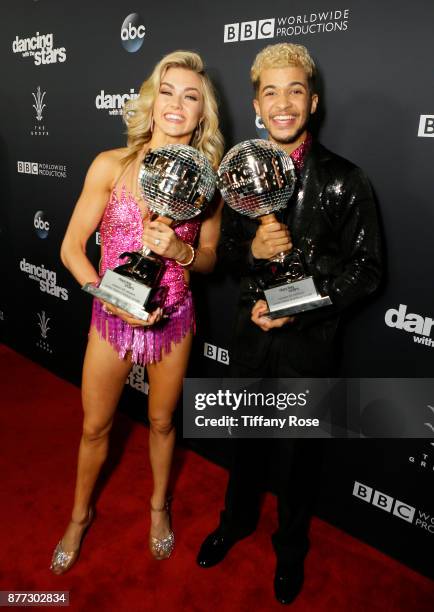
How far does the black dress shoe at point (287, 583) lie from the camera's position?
1.83m

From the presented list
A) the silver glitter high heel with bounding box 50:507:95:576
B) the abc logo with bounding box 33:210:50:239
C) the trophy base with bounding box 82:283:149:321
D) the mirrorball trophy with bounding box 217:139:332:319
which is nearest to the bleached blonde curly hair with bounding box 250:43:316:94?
the mirrorball trophy with bounding box 217:139:332:319

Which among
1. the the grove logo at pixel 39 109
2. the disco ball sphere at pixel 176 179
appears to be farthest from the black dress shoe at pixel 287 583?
the the grove logo at pixel 39 109

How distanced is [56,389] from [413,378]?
2447 mm

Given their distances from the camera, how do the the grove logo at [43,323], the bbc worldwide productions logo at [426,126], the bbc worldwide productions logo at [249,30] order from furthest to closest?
the the grove logo at [43,323]
the bbc worldwide productions logo at [249,30]
the bbc worldwide productions logo at [426,126]

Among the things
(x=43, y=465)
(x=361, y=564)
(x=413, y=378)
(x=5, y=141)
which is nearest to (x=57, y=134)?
(x=5, y=141)

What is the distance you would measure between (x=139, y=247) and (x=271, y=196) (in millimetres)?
507

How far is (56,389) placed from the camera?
11.1ft

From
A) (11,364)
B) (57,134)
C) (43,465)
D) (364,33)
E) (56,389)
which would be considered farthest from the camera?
(11,364)

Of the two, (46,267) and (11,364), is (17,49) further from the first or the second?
(11,364)

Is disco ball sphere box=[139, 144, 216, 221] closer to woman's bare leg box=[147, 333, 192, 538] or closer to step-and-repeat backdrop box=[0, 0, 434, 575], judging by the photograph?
woman's bare leg box=[147, 333, 192, 538]

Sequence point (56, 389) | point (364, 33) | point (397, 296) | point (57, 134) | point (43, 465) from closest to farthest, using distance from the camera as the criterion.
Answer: point (364, 33) < point (397, 296) < point (43, 465) < point (57, 134) < point (56, 389)

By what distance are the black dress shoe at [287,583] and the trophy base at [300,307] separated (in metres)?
1.09

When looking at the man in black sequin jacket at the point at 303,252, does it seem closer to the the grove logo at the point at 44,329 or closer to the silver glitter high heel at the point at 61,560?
the silver glitter high heel at the point at 61,560

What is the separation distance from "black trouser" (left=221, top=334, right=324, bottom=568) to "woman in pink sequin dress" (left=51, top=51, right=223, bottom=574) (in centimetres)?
30
